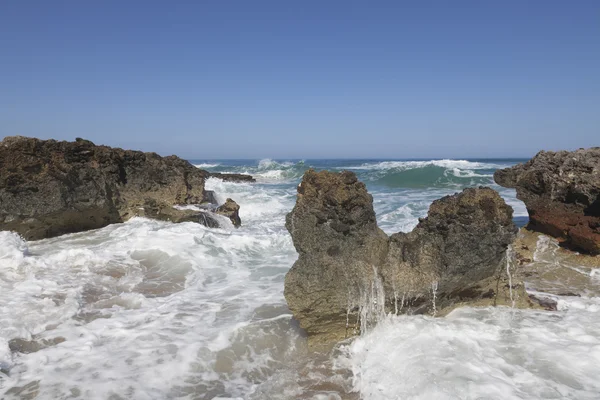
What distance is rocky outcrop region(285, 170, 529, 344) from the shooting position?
3588 mm

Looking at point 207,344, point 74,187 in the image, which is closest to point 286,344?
point 207,344

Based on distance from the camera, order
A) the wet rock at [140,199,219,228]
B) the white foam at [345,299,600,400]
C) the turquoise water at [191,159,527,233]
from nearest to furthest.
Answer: the white foam at [345,299,600,400]
the wet rock at [140,199,219,228]
the turquoise water at [191,159,527,233]

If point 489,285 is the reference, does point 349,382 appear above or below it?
below

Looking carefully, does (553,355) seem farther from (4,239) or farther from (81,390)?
(4,239)

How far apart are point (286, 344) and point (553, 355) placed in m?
2.12

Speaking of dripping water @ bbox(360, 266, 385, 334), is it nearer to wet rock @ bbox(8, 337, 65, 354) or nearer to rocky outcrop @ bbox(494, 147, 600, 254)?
wet rock @ bbox(8, 337, 65, 354)

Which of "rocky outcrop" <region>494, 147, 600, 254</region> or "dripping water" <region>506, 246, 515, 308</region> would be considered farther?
"rocky outcrop" <region>494, 147, 600, 254</region>

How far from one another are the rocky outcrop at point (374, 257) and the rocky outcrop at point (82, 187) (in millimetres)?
5943

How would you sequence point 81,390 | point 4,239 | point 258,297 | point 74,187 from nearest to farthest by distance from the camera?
point 81,390 < point 258,297 < point 4,239 < point 74,187

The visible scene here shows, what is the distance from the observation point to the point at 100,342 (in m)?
3.64

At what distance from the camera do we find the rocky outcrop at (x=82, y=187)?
7.47 meters

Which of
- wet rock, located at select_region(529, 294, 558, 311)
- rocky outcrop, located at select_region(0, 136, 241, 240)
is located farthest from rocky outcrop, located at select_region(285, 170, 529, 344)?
rocky outcrop, located at select_region(0, 136, 241, 240)

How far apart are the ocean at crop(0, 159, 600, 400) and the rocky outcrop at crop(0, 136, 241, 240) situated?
192cm

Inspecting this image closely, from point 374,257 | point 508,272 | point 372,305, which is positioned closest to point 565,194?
point 508,272
